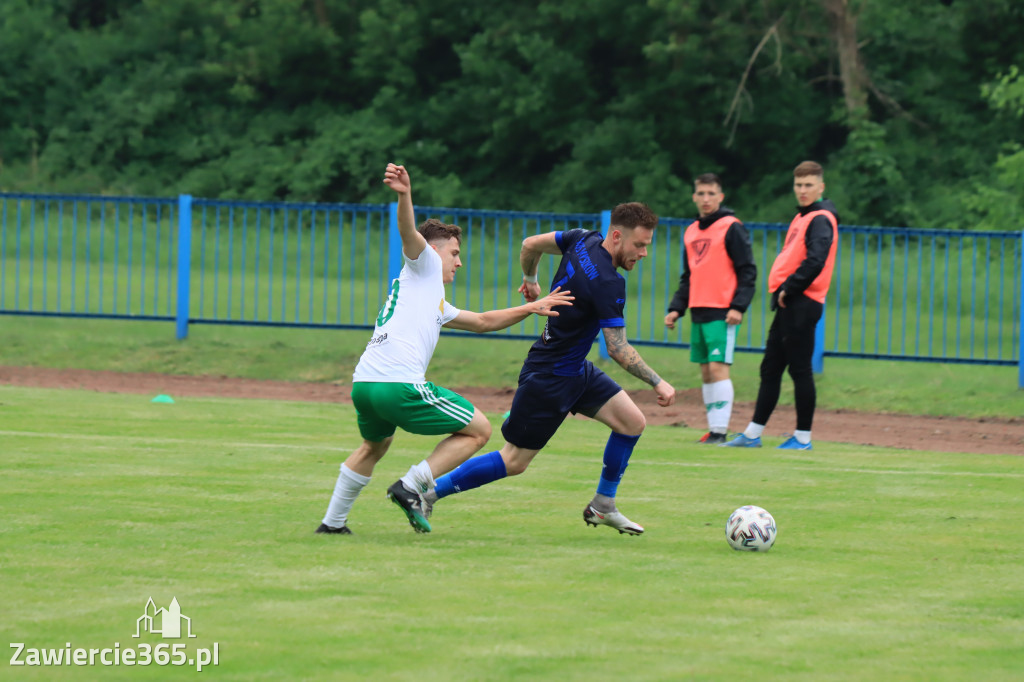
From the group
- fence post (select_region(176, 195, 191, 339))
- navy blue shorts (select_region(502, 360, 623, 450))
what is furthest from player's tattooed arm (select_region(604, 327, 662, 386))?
fence post (select_region(176, 195, 191, 339))

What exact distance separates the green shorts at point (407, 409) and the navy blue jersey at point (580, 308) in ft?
1.93

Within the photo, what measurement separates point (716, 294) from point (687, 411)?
122 inches

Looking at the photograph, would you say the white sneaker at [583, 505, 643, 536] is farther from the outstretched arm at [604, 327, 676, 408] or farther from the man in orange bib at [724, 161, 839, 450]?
the man in orange bib at [724, 161, 839, 450]

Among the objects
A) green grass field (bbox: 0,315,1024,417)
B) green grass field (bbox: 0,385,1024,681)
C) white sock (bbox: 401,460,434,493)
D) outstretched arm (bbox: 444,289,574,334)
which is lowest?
green grass field (bbox: 0,385,1024,681)

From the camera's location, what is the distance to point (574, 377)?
702 centimetres

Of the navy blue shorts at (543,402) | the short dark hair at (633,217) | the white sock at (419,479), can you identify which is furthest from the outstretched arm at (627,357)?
the white sock at (419,479)

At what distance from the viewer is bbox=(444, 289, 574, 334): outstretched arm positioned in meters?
6.55

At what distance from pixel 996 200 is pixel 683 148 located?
10.4m

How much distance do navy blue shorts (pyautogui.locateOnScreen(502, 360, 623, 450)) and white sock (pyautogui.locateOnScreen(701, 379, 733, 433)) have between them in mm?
4186

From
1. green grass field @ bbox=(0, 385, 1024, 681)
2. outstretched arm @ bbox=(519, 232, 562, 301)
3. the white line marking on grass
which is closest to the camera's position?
green grass field @ bbox=(0, 385, 1024, 681)

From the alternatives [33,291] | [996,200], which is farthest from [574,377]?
[996,200]

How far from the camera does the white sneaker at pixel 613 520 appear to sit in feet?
22.9

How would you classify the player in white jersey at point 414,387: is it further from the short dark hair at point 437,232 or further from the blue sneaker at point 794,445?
the blue sneaker at point 794,445

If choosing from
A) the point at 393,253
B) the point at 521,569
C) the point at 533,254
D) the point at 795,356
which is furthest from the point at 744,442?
the point at 393,253
